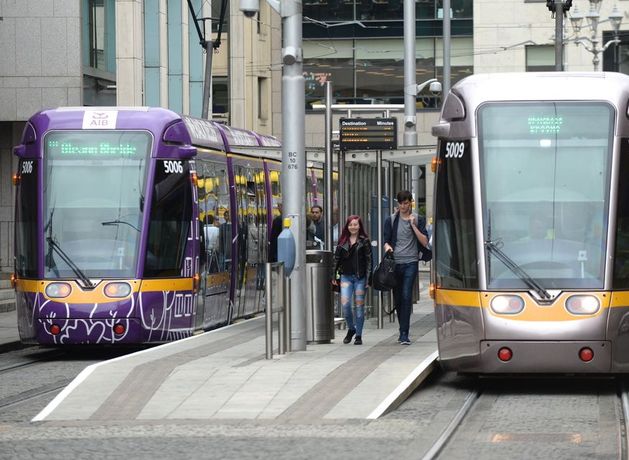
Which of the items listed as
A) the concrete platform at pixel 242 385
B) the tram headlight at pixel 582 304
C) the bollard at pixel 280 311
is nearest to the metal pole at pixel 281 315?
the bollard at pixel 280 311

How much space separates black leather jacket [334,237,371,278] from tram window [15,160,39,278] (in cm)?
362

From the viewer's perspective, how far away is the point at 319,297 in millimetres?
18609

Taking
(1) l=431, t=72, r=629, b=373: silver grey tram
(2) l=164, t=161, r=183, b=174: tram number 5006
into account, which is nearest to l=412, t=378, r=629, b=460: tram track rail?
(1) l=431, t=72, r=629, b=373: silver grey tram

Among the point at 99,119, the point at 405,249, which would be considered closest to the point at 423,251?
the point at 405,249

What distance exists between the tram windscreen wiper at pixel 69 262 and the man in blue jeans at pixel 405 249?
355 centimetres

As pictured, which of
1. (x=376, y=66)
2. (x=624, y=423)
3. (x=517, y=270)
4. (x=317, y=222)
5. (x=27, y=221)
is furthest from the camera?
(x=376, y=66)

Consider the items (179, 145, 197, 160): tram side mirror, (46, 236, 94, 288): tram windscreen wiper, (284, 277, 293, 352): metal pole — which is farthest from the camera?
(179, 145, 197, 160): tram side mirror

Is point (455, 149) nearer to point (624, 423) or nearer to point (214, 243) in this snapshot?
point (624, 423)

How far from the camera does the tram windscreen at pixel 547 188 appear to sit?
45.9ft

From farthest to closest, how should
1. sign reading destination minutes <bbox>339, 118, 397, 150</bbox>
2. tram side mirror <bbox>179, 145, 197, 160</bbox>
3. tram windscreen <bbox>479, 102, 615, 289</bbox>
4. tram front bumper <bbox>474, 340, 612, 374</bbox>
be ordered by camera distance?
sign reading destination minutes <bbox>339, 118, 397, 150</bbox> < tram side mirror <bbox>179, 145, 197, 160</bbox> < tram windscreen <bbox>479, 102, 615, 289</bbox> < tram front bumper <bbox>474, 340, 612, 374</bbox>

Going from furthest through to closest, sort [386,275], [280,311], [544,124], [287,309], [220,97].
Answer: [220,97]
[386,275]
[287,309]
[280,311]
[544,124]

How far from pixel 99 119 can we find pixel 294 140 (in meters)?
3.06

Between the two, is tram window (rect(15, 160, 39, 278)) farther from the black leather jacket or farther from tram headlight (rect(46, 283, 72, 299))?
the black leather jacket

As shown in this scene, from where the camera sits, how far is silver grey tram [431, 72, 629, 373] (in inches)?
540
